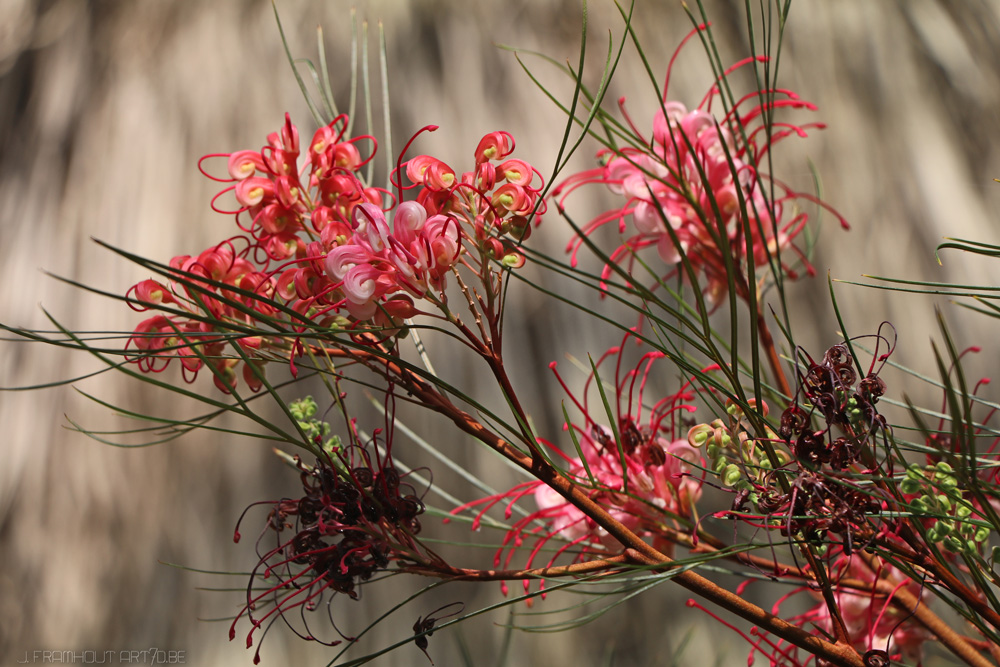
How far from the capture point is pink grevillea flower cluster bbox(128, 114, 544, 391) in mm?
268

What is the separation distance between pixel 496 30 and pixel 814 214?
0.35 m

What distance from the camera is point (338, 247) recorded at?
0.89 ft

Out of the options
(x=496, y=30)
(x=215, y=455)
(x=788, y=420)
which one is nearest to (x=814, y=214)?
(x=496, y=30)

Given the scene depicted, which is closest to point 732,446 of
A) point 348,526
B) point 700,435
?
point 700,435

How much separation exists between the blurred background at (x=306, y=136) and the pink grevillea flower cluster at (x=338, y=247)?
32 centimetres

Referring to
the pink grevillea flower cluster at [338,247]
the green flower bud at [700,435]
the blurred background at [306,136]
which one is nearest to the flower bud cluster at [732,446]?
the green flower bud at [700,435]

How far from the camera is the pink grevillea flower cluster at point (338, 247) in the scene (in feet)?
0.88

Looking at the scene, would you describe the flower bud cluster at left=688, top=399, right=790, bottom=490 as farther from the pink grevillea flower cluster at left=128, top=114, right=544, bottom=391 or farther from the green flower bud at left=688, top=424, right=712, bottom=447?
the pink grevillea flower cluster at left=128, top=114, right=544, bottom=391

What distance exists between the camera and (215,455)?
69 cm

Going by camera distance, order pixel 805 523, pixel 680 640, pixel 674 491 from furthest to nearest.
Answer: pixel 680 640 < pixel 674 491 < pixel 805 523

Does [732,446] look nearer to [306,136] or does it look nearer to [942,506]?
[942,506]

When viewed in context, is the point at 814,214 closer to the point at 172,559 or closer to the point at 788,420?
the point at 788,420

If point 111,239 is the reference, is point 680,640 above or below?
below

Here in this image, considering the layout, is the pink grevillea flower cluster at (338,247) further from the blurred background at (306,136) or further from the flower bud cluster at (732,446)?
the blurred background at (306,136)
